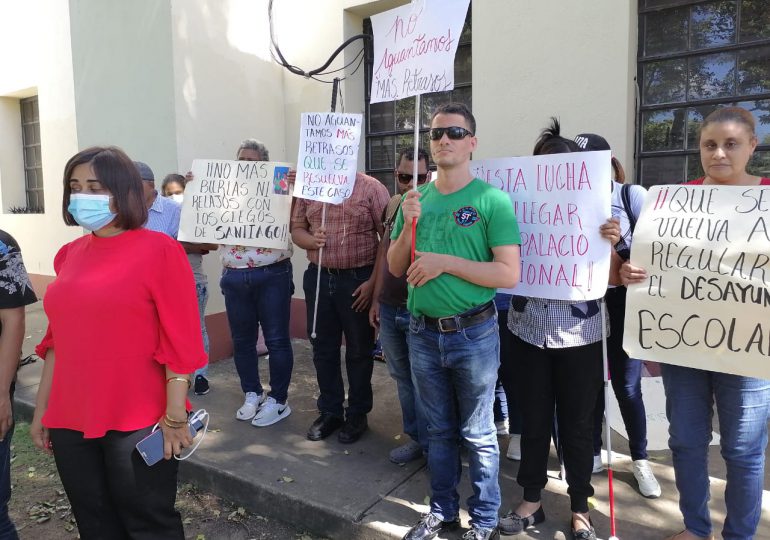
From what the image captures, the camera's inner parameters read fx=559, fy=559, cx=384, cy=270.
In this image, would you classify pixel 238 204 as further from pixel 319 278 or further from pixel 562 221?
pixel 562 221

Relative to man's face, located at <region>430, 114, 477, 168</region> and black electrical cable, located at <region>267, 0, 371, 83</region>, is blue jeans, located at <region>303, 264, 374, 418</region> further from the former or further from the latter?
black electrical cable, located at <region>267, 0, 371, 83</region>

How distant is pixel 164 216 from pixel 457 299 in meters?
2.84

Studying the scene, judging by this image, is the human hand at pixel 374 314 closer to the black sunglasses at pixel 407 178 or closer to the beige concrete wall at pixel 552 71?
the black sunglasses at pixel 407 178

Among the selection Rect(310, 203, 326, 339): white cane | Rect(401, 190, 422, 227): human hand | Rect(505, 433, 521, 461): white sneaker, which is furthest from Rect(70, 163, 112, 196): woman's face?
Rect(505, 433, 521, 461): white sneaker

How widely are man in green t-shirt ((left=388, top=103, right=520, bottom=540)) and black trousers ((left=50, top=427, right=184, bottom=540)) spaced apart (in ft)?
3.85

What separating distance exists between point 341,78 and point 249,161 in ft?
7.70

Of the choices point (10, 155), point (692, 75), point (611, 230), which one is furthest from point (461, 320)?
point (10, 155)

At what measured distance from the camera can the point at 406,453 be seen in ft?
11.6

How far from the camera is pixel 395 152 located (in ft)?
20.1

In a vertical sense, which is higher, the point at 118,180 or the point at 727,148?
the point at 727,148

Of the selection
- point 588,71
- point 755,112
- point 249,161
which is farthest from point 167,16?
point 755,112

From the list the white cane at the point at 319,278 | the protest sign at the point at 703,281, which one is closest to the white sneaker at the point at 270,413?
the white cane at the point at 319,278

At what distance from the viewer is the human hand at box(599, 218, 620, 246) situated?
2.45 meters

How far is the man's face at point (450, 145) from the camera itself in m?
2.45
